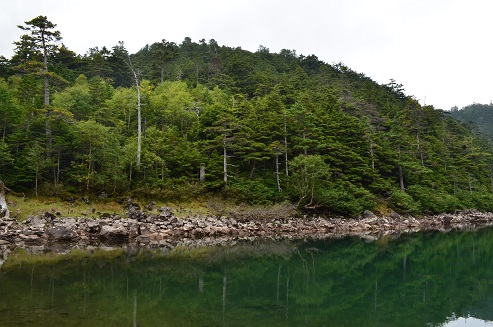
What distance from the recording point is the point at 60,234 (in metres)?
23.5

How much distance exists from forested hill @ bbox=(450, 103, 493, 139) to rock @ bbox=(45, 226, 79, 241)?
16743 centimetres

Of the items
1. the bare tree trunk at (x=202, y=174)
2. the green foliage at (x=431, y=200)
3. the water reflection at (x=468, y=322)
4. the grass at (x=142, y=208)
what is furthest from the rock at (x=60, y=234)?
the green foliage at (x=431, y=200)

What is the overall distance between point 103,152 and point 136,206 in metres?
5.28

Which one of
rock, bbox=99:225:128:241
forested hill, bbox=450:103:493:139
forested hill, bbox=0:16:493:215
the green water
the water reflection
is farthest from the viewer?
forested hill, bbox=450:103:493:139

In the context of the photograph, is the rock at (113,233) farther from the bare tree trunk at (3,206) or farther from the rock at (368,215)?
the rock at (368,215)

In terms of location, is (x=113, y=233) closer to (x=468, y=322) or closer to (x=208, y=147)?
(x=208, y=147)

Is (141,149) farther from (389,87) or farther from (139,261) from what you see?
(389,87)

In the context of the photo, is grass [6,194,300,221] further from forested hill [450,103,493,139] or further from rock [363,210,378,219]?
forested hill [450,103,493,139]

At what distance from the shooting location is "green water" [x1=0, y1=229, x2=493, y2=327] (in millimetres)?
9930

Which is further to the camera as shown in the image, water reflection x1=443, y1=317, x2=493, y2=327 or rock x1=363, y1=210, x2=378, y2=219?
rock x1=363, y1=210, x2=378, y2=219

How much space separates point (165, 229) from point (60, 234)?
6.87m

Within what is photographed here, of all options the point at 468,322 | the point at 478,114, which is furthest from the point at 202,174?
the point at 478,114

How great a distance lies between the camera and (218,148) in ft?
127

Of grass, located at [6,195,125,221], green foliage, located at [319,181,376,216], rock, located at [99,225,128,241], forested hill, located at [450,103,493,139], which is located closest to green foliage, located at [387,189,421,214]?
green foliage, located at [319,181,376,216]
